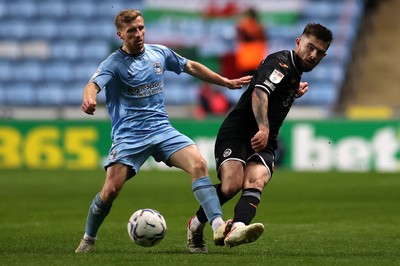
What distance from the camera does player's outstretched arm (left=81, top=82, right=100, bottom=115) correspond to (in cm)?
749

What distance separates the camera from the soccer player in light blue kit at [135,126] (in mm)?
8023

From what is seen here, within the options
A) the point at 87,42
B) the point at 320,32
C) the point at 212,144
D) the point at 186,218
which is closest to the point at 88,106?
the point at 320,32

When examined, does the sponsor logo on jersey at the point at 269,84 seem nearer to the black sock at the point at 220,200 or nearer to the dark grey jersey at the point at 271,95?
the dark grey jersey at the point at 271,95

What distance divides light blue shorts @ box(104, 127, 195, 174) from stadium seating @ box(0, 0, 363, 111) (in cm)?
1437

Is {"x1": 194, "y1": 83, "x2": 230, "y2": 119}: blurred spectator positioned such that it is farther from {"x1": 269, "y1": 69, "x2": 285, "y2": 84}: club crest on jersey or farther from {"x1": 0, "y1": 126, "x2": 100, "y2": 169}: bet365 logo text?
{"x1": 269, "y1": 69, "x2": 285, "y2": 84}: club crest on jersey

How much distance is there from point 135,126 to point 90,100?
0.72 m

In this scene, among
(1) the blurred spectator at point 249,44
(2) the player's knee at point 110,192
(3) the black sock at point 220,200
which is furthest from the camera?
(1) the blurred spectator at point 249,44

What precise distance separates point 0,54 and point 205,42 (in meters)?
5.19

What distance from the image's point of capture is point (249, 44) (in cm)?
2291

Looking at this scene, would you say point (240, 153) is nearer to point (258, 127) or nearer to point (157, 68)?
point (258, 127)

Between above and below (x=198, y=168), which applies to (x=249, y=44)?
above

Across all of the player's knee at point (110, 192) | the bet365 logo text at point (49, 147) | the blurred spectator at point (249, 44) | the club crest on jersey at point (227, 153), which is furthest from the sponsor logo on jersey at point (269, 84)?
the blurred spectator at point (249, 44)

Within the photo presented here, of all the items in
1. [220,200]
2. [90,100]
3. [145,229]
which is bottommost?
[145,229]

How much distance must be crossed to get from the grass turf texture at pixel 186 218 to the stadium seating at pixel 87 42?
461cm
